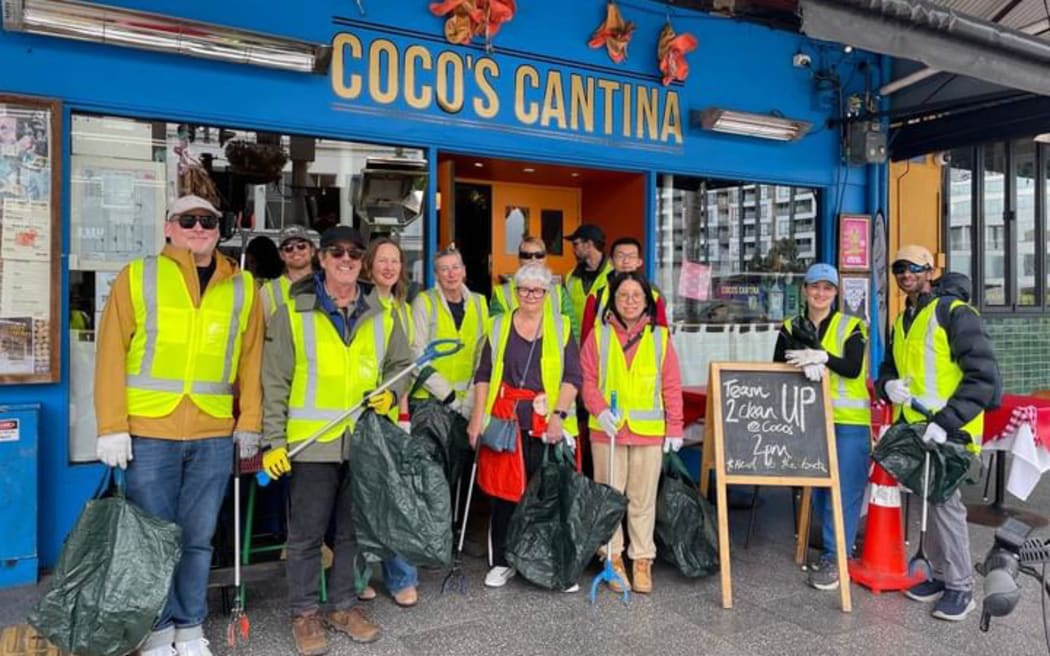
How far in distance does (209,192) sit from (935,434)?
4241 millimetres

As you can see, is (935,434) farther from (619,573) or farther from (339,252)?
(339,252)

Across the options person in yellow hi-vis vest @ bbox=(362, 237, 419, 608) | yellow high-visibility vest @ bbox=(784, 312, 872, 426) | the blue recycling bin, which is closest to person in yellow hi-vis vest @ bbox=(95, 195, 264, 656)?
person in yellow hi-vis vest @ bbox=(362, 237, 419, 608)

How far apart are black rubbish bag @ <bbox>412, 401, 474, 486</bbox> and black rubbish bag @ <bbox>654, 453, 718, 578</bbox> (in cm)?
110

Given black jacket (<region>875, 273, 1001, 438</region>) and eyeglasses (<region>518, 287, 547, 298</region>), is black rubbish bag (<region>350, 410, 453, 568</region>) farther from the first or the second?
black jacket (<region>875, 273, 1001, 438</region>)

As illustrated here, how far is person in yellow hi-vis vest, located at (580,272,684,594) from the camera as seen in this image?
4.04 meters

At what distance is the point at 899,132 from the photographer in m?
7.37

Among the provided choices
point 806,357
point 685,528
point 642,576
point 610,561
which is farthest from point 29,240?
point 806,357

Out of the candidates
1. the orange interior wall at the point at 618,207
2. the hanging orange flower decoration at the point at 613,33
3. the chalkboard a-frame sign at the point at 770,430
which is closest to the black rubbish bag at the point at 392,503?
the chalkboard a-frame sign at the point at 770,430

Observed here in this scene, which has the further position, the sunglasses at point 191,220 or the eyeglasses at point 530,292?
the eyeglasses at point 530,292

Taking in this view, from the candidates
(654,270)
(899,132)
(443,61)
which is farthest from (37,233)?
(899,132)

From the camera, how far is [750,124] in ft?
21.3

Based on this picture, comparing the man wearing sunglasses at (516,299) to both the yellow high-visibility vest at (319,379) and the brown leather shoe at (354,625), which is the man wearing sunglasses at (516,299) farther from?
the brown leather shoe at (354,625)

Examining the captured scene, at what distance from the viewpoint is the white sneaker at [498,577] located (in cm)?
409

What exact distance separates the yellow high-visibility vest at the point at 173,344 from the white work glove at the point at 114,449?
0.12m
